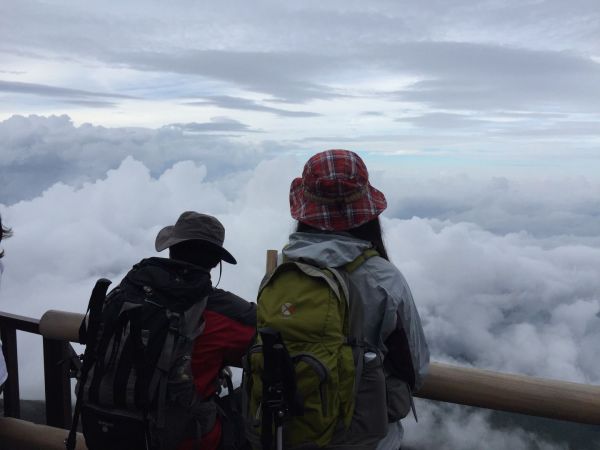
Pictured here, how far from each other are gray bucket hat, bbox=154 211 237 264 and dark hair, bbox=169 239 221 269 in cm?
3

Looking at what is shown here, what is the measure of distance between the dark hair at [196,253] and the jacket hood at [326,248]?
1.71 ft

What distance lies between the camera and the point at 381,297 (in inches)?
85.8

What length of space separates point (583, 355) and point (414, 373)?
220643 mm

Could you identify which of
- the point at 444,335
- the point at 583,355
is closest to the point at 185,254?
the point at 444,335

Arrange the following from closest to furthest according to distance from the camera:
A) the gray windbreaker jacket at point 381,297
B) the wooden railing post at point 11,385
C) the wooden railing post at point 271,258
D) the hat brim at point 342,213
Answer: the gray windbreaker jacket at point 381,297
the hat brim at point 342,213
the wooden railing post at point 271,258
the wooden railing post at point 11,385

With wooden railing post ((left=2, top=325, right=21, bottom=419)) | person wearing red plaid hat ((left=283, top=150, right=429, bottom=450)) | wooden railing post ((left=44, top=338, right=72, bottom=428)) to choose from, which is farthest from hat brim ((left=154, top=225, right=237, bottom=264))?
wooden railing post ((left=2, top=325, right=21, bottom=419))

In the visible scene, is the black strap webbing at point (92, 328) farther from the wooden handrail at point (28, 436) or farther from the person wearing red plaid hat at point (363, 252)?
the wooden handrail at point (28, 436)

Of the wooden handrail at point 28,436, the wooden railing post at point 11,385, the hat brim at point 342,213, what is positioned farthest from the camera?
the wooden railing post at point 11,385

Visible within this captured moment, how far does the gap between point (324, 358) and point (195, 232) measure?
0.89 metres

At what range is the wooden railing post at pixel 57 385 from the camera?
380 centimetres

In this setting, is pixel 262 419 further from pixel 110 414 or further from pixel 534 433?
pixel 534 433

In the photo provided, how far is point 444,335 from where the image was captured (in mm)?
188500

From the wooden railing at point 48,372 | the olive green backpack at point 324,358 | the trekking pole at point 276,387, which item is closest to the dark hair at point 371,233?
the olive green backpack at point 324,358

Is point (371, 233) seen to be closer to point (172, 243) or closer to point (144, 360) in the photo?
point (172, 243)
